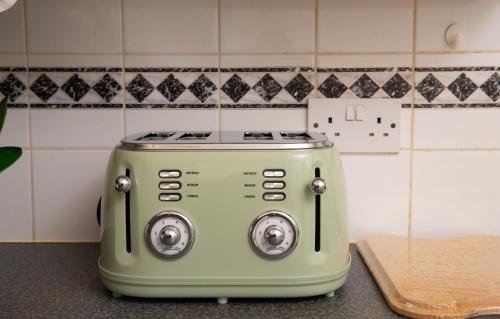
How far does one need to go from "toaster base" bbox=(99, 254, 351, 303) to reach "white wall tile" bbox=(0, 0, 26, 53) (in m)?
0.54

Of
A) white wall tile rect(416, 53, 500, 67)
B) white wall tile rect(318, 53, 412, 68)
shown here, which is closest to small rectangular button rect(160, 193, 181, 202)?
white wall tile rect(318, 53, 412, 68)

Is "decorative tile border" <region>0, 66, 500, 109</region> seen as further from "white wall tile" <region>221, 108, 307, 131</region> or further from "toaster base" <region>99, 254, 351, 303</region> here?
"toaster base" <region>99, 254, 351, 303</region>

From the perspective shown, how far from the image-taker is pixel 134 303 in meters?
0.66

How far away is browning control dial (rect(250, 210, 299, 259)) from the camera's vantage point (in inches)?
24.5

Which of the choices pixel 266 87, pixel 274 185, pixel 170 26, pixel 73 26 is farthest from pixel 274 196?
pixel 73 26

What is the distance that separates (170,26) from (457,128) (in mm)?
584

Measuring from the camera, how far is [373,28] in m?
0.92

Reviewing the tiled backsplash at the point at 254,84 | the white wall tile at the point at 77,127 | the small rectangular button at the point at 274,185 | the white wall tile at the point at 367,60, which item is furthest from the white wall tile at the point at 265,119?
the small rectangular button at the point at 274,185

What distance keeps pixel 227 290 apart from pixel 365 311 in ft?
0.60

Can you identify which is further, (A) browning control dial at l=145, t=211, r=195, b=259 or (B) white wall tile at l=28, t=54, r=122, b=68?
(B) white wall tile at l=28, t=54, r=122, b=68

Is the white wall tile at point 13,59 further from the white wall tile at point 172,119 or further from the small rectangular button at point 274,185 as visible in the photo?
the small rectangular button at point 274,185

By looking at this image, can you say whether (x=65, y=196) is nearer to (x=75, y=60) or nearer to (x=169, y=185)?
(x=75, y=60)

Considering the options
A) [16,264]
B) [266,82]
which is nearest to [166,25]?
[266,82]

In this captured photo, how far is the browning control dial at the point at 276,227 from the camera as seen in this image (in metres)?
0.62
